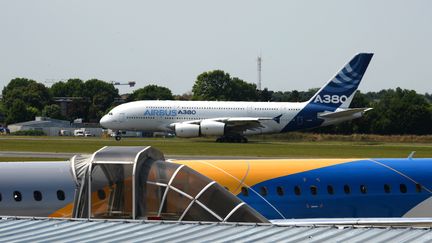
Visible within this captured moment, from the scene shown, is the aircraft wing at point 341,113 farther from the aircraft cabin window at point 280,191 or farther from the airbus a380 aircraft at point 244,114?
the aircraft cabin window at point 280,191

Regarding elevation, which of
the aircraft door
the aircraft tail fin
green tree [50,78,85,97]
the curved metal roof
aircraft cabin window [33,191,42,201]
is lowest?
aircraft cabin window [33,191,42,201]

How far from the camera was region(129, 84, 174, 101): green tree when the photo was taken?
148750 mm

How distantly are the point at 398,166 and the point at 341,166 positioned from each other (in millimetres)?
1230

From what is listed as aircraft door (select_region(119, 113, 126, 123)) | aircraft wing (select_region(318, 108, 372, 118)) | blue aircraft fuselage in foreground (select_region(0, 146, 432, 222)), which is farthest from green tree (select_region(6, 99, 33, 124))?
blue aircraft fuselage in foreground (select_region(0, 146, 432, 222))

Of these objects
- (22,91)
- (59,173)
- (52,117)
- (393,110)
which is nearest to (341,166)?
(59,173)

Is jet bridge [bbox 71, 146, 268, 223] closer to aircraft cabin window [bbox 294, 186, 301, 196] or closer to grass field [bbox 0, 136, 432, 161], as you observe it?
aircraft cabin window [bbox 294, 186, 301, 196]

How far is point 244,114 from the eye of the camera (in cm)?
7262

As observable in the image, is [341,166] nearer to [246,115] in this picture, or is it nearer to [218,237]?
[218,237]

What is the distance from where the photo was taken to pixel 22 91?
15425cm

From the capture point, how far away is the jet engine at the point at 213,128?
7000 cm

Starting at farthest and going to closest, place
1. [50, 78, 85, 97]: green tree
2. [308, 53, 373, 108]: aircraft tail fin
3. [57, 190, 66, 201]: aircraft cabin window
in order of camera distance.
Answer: [50, 78, 85, 97]: green tree < [308, 53, 373, 108]: aircraft tail fin < [57, 190, 66, 201]: aircraft cabin window

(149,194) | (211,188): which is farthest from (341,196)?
(149,194)

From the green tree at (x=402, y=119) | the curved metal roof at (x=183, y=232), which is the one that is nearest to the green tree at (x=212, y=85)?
the green tree at (x=402, y=119)

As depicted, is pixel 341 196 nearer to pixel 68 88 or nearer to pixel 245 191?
pixel 245 191
